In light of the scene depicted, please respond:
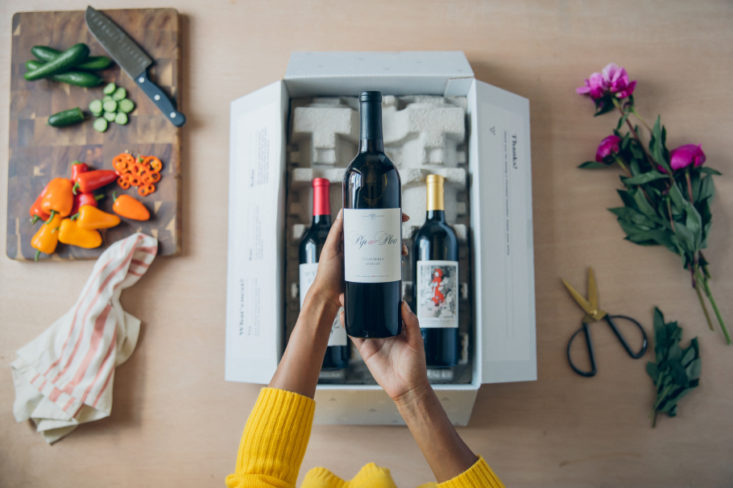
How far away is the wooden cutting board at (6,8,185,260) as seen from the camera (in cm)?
121

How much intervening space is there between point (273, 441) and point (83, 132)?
3.57 ft

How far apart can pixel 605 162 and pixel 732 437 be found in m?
0.81

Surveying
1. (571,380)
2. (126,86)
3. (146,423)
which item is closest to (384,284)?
(571,380)

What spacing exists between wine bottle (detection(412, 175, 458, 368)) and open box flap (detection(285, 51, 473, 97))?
0.29 m

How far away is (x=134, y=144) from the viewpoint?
123 centimetres

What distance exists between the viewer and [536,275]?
1.20 metres

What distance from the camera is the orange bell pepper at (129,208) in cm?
118

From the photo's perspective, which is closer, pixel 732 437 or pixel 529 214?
pixel 529 214

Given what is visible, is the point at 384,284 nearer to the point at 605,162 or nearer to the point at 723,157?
the point at 605,162

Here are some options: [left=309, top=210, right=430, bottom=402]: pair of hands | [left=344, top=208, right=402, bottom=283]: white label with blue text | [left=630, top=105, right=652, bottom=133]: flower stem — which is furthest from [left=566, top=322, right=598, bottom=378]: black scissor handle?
[left=344, top=208, right=402, bottom=283]: white label with blue text

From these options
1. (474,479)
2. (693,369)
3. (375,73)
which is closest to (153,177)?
(375,73)

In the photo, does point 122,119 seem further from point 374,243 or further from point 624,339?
point 624,339

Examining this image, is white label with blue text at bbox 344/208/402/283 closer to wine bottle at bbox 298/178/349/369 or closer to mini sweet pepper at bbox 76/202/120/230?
wine bottle at bbox 298/178/349/369

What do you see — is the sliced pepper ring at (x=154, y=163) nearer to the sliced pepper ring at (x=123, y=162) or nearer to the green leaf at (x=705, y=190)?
the sliced pepper ring at (x=123, y=162)
